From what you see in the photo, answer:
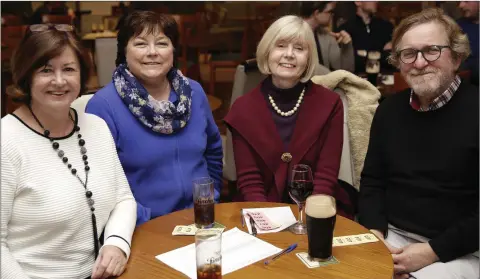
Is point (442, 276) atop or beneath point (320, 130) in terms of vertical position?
beneath

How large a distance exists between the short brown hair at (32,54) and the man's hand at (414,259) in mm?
1377

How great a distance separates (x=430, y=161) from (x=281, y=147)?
26.8 inches

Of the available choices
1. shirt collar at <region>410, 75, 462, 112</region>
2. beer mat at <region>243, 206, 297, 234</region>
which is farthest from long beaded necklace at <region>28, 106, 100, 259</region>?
shirt collar at <region>410, 75, 462, 112</region>

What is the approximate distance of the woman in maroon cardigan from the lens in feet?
7.78

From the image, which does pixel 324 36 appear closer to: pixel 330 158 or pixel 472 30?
pixel 472 30

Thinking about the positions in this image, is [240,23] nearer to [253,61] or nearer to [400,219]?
[253,61]

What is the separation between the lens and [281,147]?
2.39 m

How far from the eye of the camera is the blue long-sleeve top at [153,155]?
216 centimetres

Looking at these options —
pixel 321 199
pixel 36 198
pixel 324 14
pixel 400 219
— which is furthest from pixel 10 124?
pixel 324 14

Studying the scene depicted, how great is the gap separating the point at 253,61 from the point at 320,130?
0.88 meters

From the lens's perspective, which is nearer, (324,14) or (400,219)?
(400,219)

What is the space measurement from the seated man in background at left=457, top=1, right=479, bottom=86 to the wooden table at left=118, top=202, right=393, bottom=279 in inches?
100

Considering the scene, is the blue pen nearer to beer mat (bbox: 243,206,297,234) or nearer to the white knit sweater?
beer mat (bbox: 243,206,297,234)

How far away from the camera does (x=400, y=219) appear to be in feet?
6.77
